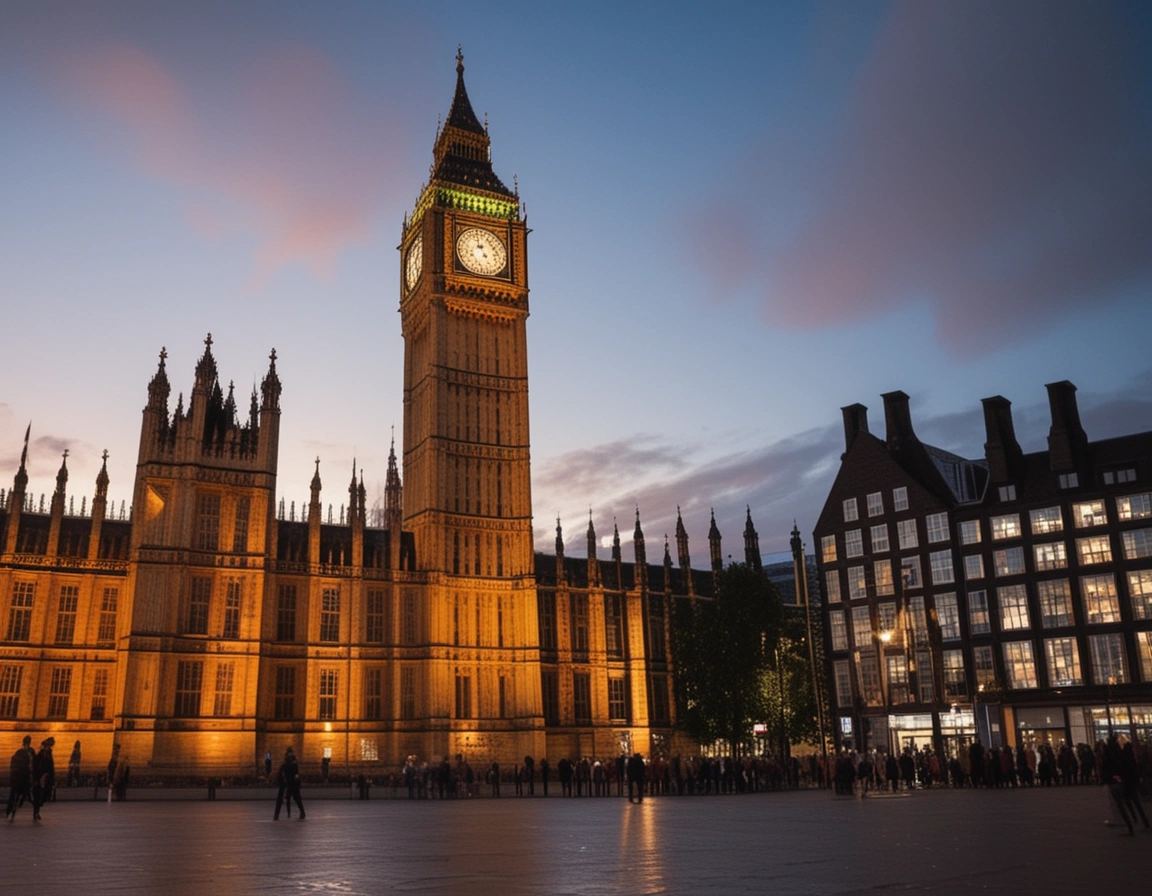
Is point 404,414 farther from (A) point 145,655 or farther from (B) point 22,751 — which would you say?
(B) point 22,751

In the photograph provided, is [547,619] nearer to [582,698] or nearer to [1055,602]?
[582,698]

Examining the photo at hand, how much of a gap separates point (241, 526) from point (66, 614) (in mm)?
11359

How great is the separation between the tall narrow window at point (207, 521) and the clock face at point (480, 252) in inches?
1096

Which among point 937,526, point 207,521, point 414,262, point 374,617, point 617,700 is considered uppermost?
point 414,262

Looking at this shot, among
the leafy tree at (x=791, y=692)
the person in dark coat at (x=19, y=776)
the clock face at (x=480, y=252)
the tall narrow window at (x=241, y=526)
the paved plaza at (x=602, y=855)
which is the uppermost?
the clock face at (x=480, y=252)

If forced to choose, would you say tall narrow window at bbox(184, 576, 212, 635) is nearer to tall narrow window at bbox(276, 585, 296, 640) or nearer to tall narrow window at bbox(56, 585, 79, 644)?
tall narrow window at bbox(276, 585, 296, 640)

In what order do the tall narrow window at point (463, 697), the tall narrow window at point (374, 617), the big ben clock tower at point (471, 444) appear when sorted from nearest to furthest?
the tall narrow window at point (374, 617) → the tall narrow window at point (463, 697) → the big ben clock tower at point (471, 444)

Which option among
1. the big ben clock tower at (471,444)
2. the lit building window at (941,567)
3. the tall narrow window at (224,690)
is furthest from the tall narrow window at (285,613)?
the lit building window at (941,567)

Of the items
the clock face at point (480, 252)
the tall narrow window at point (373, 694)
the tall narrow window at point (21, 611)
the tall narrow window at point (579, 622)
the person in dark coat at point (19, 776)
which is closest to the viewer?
the person in dark coat at point (19, 776)

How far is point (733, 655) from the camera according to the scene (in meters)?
66.8

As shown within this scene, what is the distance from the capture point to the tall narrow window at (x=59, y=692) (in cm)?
6100

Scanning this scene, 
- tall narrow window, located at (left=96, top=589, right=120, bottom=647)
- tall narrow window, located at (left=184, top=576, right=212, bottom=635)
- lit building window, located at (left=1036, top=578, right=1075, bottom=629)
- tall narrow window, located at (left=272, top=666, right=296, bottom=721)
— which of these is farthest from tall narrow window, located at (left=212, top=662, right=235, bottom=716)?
lit building window, located at (left=1036, top=578, right=1075, bottom=629)

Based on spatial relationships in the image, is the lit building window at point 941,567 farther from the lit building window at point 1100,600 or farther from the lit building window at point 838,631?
the lit building window at point 1100,600

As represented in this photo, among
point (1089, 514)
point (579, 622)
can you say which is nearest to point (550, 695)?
point (579, 622)
